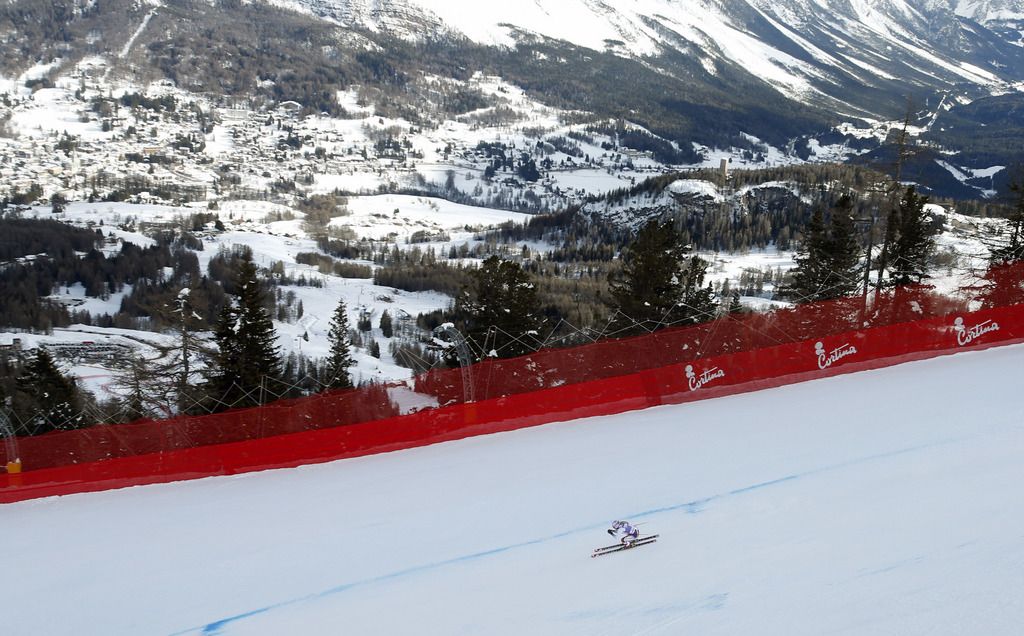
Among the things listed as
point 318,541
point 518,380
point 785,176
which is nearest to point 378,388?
point 518,380

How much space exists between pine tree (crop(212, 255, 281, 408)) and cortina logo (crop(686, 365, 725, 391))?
1364 centimetres

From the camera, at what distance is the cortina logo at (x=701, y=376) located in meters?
16.4

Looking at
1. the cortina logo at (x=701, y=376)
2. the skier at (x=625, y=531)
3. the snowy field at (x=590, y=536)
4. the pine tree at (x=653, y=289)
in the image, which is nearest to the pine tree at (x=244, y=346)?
the snowy field at (x=590, y=536)

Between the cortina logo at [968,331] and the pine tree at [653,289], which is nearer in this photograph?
the cortina logo at [968,331]

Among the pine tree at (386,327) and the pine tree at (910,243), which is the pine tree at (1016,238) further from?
the pine tree at (386,327)

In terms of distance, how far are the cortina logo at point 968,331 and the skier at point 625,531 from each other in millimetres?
12490

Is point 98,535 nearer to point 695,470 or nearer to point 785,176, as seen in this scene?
point 695,470

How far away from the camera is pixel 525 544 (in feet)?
33.2

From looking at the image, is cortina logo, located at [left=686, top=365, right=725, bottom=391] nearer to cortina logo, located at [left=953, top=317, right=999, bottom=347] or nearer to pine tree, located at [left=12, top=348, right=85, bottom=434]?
cortina logo, located at [left=953, top=317, right=999, bottom=347]

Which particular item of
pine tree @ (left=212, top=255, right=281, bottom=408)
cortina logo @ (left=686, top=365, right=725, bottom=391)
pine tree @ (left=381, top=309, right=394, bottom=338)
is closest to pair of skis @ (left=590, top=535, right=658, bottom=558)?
cortina logo @ (left=686, top=365, right=725, bottom=391)

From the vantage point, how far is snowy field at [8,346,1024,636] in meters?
8.02

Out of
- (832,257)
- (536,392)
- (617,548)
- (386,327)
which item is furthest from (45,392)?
(386,327)

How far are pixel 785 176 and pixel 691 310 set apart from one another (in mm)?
126918

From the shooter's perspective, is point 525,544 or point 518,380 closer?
point 525,544
